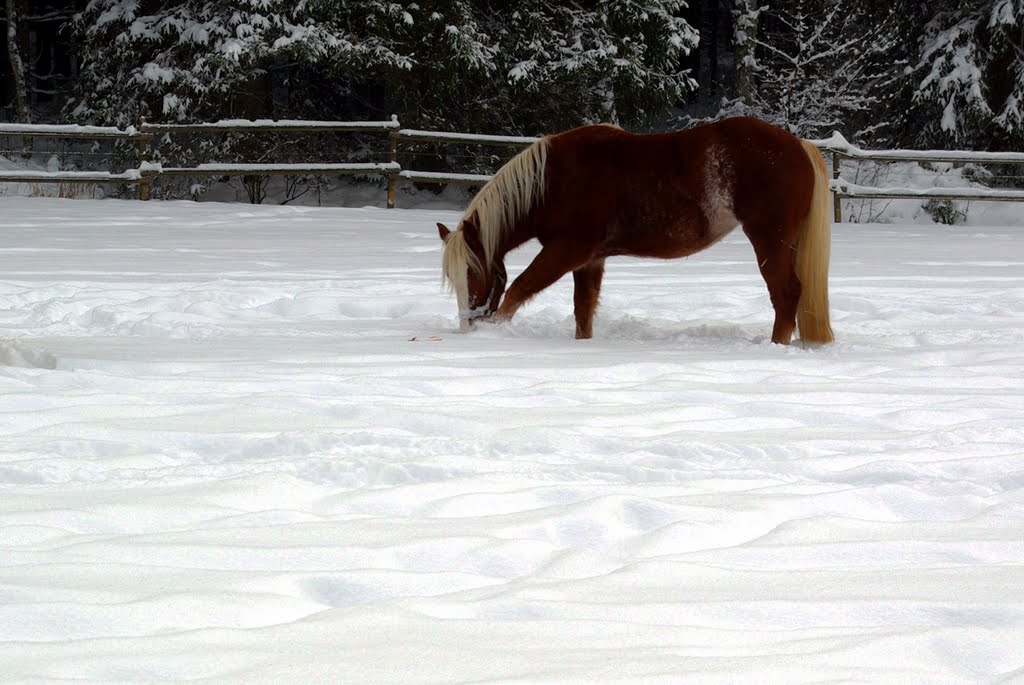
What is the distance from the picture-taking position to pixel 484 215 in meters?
5.46

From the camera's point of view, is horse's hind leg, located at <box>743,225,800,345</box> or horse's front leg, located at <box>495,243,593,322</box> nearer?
horse's hind leg, located at <box>743,225,800,345</box>

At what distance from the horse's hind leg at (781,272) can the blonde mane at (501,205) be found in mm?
1024

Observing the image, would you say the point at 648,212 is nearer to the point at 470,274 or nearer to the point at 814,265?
the point at 814,265

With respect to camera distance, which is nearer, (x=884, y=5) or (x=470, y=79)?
(x=470, y=79)

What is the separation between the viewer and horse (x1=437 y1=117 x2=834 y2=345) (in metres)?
5.19

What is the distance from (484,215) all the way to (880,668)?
391cm

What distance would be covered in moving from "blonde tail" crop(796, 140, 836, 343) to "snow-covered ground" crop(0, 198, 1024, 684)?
13 cm

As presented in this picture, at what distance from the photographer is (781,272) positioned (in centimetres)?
521

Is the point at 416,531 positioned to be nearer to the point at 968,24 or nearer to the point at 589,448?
the point at 589,448

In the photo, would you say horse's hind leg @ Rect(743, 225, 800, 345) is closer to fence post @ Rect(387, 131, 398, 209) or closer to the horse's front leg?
the horse's front leg

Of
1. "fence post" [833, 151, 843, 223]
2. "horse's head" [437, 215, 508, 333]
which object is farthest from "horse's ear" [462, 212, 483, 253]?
"fence post" [833, 151, 843, 223]

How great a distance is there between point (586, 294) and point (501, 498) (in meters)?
2.84

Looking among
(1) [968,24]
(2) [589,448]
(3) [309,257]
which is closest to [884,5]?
(1) [968,24]

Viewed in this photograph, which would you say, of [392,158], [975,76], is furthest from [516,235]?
[975,76]
